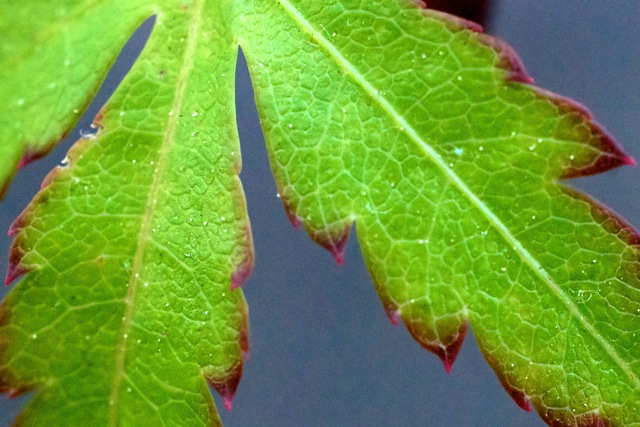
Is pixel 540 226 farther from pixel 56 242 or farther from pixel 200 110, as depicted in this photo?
pixel 56 242

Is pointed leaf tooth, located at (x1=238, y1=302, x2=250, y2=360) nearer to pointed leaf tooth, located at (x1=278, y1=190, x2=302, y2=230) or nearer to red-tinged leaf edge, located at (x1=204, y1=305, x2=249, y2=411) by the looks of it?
red-tinged leaf edge, located at (x1=204, y1=305, x2=249, y2=411)

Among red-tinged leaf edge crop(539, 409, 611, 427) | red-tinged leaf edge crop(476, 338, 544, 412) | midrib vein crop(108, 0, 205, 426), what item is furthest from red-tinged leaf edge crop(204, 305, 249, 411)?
red-tinged leaf edge crop(539, 409, 611, 427)

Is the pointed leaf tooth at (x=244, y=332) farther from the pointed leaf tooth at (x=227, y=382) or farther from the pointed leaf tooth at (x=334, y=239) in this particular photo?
the pointed leaf tooth at (x=334, y=239)

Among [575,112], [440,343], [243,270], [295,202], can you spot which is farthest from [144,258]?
[575,112]

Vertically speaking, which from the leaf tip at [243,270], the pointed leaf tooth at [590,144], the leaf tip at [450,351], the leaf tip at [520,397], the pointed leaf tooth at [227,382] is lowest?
the leaf tip at [520,397]

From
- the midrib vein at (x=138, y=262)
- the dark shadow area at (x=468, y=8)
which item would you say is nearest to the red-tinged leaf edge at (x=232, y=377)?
the midrib vein at (x=138, y=262)

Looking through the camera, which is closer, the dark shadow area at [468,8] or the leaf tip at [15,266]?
the leaf tip at [15,266]

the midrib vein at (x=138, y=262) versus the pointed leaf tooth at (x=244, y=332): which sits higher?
the midrib vein at (x=138, y=262)

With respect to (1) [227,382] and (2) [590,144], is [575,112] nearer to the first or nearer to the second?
(2) [590,144]

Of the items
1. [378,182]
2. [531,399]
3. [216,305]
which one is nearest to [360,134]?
[378,182]
